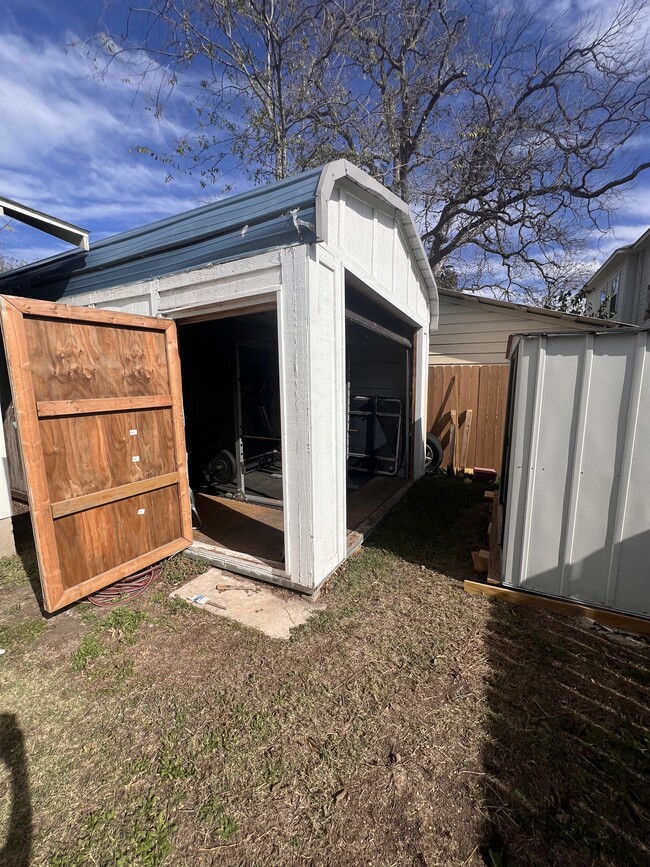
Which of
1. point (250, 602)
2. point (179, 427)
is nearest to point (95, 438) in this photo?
point (179, 427)

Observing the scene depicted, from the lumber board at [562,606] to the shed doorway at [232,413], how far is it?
258 cm

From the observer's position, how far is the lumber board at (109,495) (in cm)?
267

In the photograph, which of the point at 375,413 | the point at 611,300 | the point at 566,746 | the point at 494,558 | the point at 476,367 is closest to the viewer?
the point at 566,746

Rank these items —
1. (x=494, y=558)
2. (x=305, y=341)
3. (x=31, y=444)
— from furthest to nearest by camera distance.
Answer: (x=494, y=558) → (x=305, y=341) → (x=31, y=444)

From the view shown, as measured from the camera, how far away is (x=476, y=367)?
281 inches

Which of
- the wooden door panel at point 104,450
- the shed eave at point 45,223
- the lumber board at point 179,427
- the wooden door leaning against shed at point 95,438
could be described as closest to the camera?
the wooden door leaning against shed at point 95,438

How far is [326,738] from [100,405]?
8.61 ft

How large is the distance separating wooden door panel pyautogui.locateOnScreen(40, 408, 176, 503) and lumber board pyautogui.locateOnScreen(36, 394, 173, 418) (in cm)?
5

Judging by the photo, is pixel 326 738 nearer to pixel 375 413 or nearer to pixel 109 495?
pixel 109 495

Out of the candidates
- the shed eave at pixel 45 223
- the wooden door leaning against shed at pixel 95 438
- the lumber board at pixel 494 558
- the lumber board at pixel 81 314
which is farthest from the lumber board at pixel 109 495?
the lumber board at pixel 494 558

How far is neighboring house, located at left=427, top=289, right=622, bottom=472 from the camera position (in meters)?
7.04

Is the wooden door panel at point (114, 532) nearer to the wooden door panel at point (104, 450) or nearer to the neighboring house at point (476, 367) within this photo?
the wooden door panel at point (104, 450)

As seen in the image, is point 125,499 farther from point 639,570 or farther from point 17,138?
point 17,138

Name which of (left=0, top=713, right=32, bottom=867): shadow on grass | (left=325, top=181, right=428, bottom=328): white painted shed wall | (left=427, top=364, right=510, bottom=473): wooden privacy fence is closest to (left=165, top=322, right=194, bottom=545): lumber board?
(left=325, top=181, right=428, bottom=328): white painted shed wall
